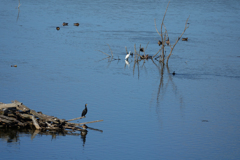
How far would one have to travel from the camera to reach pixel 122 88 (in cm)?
2327

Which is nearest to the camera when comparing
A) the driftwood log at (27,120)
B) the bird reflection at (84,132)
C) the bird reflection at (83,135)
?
the driftwood log at (27,120)

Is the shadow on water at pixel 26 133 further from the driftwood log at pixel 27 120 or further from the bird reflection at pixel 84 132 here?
the driftwood log at pixel 27 120

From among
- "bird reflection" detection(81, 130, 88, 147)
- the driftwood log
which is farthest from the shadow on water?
the driftwood log

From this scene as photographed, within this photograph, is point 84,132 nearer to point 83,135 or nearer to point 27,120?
point 83,135

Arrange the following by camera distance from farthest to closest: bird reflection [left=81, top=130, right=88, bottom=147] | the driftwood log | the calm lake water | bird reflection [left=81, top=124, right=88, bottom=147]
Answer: bird reflection [left=81, top=124, right=88, bottom=147] → bird reflection [left=81, top=130, right=88, bottom=147] → the calm lake water → the driftwood log

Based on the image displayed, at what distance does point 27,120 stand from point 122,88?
8.43 m

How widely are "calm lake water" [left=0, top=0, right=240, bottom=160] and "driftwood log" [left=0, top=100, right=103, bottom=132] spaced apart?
0.33 metres

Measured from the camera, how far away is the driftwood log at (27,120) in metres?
15.2

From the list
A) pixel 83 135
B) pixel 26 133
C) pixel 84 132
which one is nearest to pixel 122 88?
pixel 84 132

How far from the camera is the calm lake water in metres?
15.3

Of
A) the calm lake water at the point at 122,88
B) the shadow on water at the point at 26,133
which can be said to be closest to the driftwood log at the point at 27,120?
the shadow on water at the point at 26,133

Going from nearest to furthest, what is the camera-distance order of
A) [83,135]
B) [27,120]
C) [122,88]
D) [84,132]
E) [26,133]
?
[26,133] < [27,120] < [83,135] < [84,132] < [122,88]

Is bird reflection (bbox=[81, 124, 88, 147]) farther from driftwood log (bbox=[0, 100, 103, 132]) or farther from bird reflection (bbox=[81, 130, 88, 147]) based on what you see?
driftwood log (bbox=[0, 100, 103, 132])

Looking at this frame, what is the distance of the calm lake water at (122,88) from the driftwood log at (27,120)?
325 mm
